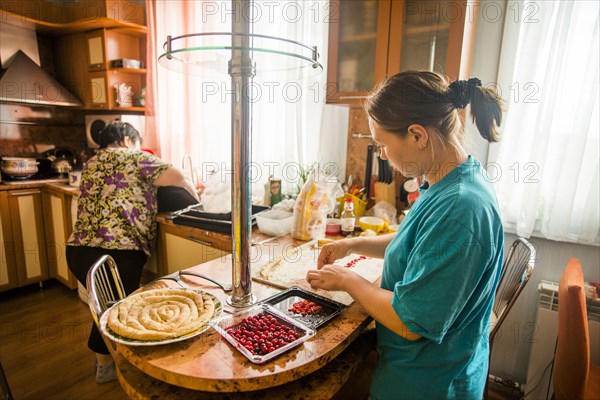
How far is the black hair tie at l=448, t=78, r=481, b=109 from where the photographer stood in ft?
Answer: 2.92

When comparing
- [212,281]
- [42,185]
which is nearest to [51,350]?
[42,185]

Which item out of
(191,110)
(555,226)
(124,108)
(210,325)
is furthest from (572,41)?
(124,108)

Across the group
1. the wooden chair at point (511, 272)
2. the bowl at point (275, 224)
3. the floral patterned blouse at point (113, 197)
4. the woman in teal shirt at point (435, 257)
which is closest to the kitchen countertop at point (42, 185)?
the floral patterned blouse at point (113, 197)

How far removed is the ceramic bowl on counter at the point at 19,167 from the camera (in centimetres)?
272

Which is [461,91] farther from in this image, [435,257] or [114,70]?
[114,70]

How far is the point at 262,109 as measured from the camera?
100.0 inches

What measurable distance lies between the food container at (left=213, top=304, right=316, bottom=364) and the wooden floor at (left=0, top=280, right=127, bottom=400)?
4.50 feet

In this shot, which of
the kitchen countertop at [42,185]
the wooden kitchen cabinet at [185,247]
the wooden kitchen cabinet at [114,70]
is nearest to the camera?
the wooden kitchen cabinet at [185,247]

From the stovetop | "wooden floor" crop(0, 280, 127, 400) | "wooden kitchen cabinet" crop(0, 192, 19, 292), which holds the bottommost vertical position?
"wooden floor" crop(0, 280, 127, 400)

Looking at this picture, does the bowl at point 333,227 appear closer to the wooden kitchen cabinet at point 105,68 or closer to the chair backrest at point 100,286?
the chair backrest at point 100,286

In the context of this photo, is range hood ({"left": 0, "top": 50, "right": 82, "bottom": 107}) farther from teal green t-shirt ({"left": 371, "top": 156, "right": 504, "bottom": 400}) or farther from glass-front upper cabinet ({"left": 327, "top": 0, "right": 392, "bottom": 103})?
teal green t-shirt ({"left": 371, "top": 156, "right": 504, "bottom": 400})

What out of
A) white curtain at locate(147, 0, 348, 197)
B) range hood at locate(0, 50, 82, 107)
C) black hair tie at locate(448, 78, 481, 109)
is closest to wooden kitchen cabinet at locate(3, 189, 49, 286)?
range hood at locate(0, 50, 82, 107)

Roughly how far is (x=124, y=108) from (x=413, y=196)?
247 cm

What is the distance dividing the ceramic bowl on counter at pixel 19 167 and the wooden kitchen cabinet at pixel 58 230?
208 millimetres
